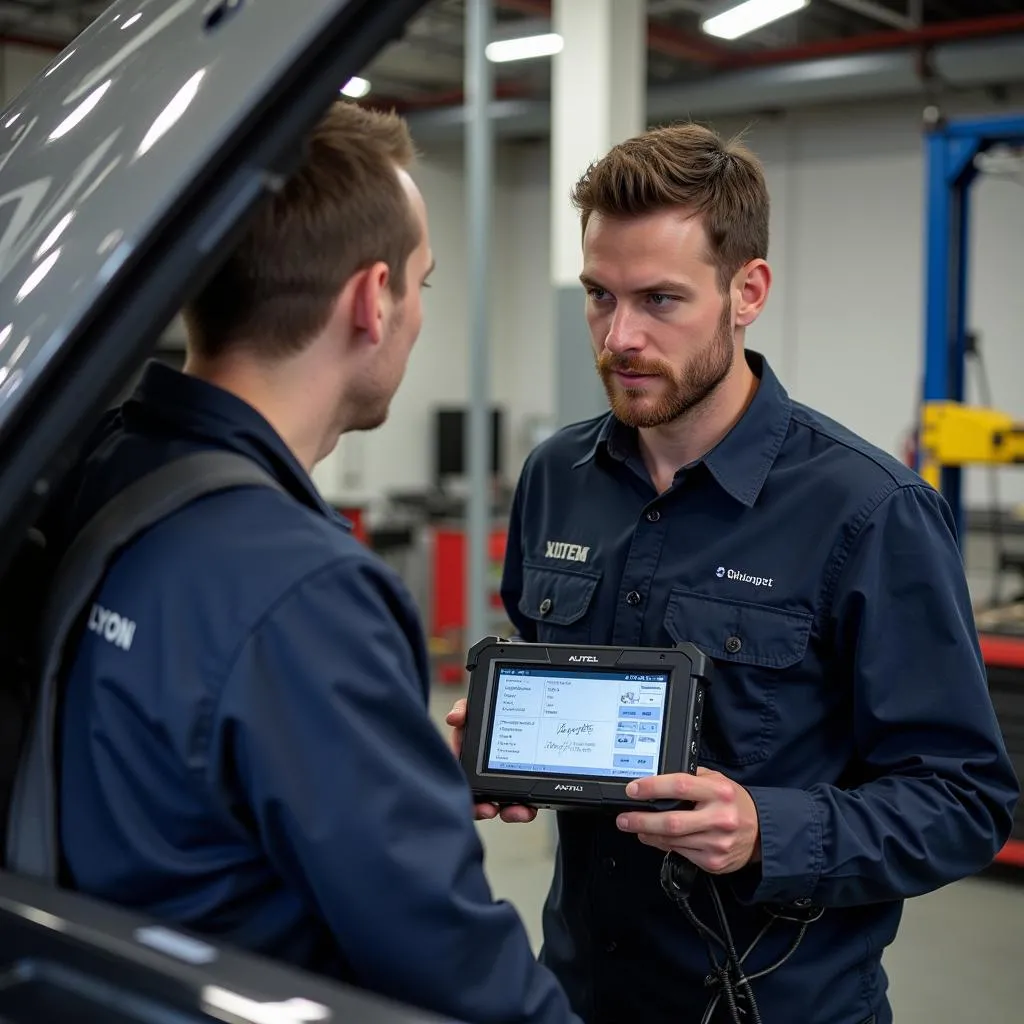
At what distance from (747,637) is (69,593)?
805 mm

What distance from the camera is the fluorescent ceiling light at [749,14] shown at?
6.79 metres

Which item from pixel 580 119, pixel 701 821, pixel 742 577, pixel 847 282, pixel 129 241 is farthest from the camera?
pixel 847 282

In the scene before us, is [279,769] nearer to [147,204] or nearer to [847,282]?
[147,204]

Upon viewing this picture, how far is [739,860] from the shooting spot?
126 centimetres

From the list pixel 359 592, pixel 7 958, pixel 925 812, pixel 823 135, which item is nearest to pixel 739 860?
pixel 925 812

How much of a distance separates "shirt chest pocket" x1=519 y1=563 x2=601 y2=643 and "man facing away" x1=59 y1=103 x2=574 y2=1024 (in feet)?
2.31

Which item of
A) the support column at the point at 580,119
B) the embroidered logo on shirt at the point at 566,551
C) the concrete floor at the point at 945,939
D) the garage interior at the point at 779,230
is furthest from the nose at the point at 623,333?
the garage interior at the point at 779,230

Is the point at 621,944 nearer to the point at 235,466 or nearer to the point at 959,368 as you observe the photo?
the point at 235,466

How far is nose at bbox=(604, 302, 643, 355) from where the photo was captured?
1.47 metres

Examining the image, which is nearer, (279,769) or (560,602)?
(279,769)

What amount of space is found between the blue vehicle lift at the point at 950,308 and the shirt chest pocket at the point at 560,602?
312 cm

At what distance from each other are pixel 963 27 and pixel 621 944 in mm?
7780

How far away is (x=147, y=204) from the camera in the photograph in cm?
71

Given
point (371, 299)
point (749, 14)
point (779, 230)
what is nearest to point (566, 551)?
point (371, 299)
